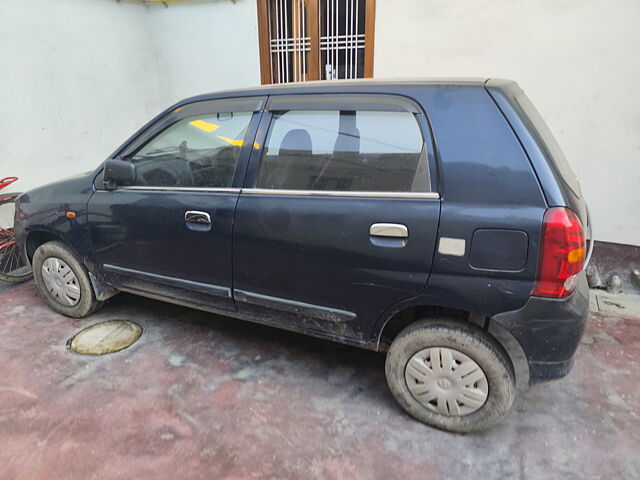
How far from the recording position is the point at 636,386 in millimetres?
2748

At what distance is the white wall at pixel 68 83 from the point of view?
447 centimetres

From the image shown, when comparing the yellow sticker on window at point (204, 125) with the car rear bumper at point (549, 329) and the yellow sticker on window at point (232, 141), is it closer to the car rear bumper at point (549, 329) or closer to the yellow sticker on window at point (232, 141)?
the yellow sticker on window at point (232, 141)

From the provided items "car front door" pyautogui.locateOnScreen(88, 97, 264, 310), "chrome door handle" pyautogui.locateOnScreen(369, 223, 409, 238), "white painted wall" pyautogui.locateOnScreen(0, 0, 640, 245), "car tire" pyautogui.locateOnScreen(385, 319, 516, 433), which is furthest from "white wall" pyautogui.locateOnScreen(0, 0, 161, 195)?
"car tire" pyautogui.locateOnScreen(385, 319, 516, 433)

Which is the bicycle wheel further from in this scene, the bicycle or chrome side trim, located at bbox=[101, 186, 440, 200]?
chrome side trim, located at bbox=[101, 186, 440, 200]

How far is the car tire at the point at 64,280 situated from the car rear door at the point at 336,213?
1.52 meters

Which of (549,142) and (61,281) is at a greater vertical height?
(549,142)

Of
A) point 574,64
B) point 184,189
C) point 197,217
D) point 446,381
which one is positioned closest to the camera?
point 446,381

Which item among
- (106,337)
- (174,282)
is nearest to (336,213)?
(174,282)

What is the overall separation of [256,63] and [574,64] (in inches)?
140

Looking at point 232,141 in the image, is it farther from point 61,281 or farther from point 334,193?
point 61,281

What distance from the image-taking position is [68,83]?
496 cm

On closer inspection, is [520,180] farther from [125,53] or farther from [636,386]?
[125,53]

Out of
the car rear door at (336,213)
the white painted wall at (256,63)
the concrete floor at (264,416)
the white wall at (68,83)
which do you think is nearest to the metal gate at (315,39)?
the white painted wall at (256,63)

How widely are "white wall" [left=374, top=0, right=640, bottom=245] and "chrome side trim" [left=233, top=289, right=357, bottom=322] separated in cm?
326
